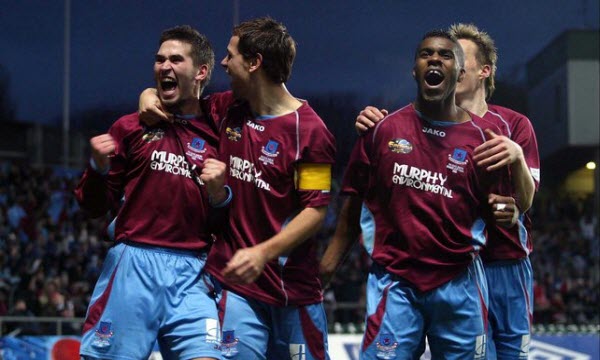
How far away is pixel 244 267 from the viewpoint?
167 inches

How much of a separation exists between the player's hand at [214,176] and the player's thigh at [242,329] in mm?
497

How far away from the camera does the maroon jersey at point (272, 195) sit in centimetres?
473

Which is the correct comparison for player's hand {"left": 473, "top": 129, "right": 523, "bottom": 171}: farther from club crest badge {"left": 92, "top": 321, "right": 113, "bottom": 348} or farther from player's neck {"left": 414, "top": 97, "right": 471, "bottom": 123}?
club crest badge {"left": 92, "top": 321, "right": 113, "bottom": 348}

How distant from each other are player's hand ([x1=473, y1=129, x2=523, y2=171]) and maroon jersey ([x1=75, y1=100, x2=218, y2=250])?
49.9 inches

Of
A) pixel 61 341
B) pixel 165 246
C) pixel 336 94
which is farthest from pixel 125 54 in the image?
pixel 165 246

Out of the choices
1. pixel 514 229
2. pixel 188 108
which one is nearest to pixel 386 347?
pixel 514 229

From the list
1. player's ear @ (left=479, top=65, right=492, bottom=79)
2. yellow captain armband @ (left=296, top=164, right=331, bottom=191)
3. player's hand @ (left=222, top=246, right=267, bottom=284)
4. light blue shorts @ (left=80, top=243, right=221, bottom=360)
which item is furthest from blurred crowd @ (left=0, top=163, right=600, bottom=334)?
player's hand @ (left=222, top=246, right=267, bottom=284)

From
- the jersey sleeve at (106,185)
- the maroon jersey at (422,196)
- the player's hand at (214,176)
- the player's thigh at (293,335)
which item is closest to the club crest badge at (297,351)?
the player's thigh at (293,335)

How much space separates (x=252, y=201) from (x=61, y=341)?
708cm

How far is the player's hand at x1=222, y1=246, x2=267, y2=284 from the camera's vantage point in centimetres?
425

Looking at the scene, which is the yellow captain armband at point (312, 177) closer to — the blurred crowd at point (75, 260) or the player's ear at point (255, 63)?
the player's ear at point (255, 63)

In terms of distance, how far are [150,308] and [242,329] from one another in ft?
1.58

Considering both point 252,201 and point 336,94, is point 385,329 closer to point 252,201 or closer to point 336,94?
point 252,201

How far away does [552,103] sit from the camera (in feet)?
73.2
